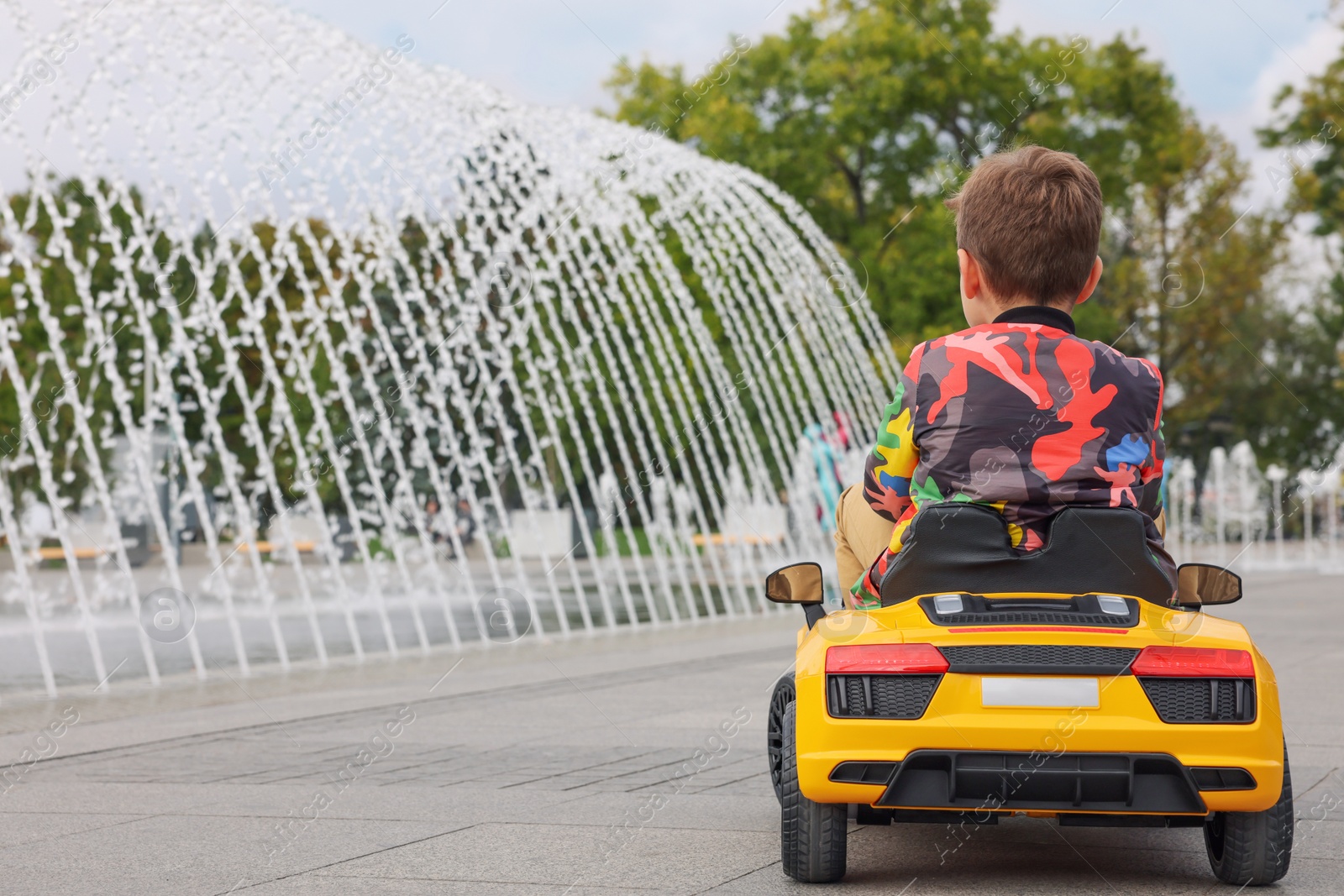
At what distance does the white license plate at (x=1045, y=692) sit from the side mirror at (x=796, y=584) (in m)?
0.58

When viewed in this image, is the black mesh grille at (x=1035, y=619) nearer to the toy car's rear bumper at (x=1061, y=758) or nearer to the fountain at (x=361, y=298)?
the toy car's rear bumper at (x=1061, y=758)

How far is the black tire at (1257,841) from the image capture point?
3.61 m

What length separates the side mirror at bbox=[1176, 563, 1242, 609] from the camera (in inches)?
148

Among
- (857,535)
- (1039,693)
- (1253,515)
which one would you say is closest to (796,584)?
(857,535)

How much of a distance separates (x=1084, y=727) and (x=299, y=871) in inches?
80.0

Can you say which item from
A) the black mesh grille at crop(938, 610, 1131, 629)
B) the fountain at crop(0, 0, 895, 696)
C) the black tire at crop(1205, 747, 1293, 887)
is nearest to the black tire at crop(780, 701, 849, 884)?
the black mesh grille at crop(938, 610, 1131, 629)

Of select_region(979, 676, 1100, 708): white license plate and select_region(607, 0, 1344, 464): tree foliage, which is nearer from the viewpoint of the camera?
select_region(979, 676, 1100, 708): white license plate

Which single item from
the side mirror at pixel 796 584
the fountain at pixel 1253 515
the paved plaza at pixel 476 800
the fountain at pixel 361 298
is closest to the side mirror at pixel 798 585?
the side mirror at pixel 796 584

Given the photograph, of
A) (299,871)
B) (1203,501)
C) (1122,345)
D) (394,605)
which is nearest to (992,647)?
(299,871)

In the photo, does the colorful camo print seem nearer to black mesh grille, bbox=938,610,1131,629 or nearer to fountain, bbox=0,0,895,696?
black mesh grille, bbox=938,610,1131,629

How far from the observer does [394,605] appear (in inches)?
651

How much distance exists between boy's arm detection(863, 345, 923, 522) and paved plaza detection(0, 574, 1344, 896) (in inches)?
35.5

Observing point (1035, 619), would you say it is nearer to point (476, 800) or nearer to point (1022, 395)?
point (1022, 395)

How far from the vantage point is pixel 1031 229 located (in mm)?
3719
